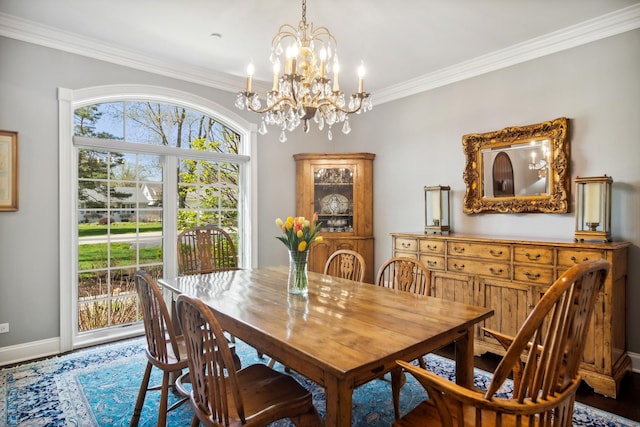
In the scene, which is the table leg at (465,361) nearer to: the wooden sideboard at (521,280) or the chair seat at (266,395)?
the chair seat at (266,395)

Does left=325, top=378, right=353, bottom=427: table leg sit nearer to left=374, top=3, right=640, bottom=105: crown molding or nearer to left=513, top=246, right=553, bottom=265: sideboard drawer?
left=513, top=246, right=553, bottom=265: sideboard drawer

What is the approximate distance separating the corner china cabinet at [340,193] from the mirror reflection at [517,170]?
1.51 metres

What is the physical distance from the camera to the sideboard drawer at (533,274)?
2.73 metres

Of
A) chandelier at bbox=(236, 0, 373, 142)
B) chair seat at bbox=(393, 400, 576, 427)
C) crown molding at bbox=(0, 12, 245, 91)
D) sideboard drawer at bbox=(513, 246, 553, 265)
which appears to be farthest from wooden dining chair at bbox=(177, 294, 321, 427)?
crown molding at bbox=(0, 12, 245, 91)

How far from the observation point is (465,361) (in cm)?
172

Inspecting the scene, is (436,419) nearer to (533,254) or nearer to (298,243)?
(298,243)

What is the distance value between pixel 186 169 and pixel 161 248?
0.91 meters

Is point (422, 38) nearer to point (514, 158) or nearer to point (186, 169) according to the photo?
point (514, 158)

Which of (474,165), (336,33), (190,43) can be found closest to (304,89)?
(336,33)

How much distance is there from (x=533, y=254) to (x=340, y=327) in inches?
79.3

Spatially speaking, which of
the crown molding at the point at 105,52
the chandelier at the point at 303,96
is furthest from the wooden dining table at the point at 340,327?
the crown molding at the point at 105,52

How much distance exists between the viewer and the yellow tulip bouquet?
2.09m

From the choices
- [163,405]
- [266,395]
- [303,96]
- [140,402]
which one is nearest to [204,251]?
[140,402]

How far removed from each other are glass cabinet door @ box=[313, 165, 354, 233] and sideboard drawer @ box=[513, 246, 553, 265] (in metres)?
2.16
